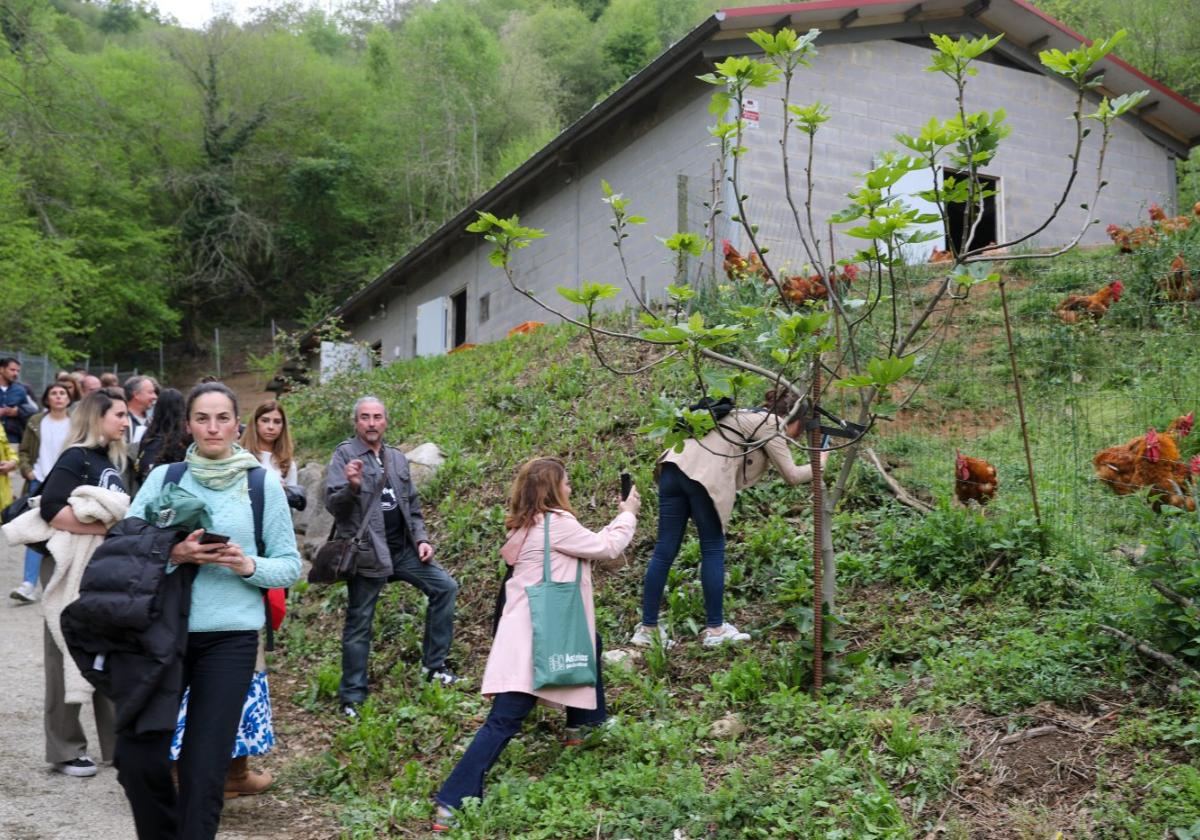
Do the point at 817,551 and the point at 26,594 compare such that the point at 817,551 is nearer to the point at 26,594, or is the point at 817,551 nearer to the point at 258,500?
the point at 258,500

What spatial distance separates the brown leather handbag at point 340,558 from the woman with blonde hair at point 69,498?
1.24 metres

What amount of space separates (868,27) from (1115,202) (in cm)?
498

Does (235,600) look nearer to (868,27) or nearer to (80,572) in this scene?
(80,572)

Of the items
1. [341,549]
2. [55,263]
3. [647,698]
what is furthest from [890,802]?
[55,263]

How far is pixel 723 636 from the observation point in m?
6.17

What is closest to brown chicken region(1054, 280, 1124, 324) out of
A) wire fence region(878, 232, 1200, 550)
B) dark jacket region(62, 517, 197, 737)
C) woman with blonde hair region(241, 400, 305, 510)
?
wire fence region(878, 232, 1200, 550)

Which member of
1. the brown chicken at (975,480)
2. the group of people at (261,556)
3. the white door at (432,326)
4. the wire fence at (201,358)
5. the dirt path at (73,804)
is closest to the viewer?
the group of people at (261,556)

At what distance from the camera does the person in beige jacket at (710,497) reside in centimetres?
611

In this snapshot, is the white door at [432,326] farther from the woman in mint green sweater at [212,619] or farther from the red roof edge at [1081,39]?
the woman in mint green sweater at [212,619]

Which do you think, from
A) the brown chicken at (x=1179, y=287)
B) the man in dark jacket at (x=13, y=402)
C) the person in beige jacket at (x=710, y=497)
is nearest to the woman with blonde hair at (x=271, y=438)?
the person in beige jacket at (x=710, y=497)

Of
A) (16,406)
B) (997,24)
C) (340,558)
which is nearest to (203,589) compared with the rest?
(340,558)

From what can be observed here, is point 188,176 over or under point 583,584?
over

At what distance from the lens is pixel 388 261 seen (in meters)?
41.0

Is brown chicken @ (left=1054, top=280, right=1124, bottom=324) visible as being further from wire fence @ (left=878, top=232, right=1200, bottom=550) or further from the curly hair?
the curly hair
